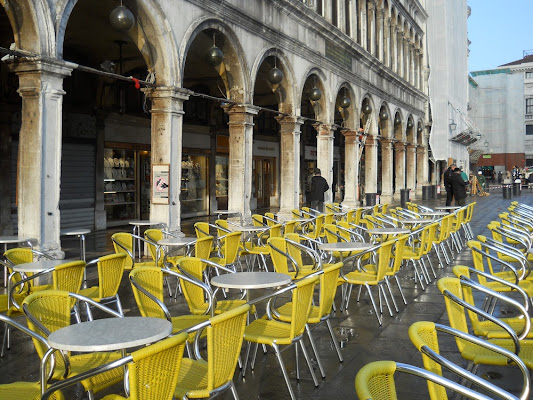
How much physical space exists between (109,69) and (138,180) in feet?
17.5

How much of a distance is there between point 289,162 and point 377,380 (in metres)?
13.2

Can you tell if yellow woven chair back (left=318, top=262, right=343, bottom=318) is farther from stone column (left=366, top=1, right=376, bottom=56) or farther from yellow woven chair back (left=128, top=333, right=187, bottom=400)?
stone column (left=366, top=1, right=376, bottom=56)

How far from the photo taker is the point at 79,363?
332cm

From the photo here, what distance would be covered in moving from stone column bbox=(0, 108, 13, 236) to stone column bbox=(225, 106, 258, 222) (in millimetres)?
5100

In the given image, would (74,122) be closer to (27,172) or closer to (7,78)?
(7,78)

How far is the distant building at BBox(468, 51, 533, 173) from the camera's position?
2355 inches

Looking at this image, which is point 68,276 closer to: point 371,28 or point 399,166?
point 371,28

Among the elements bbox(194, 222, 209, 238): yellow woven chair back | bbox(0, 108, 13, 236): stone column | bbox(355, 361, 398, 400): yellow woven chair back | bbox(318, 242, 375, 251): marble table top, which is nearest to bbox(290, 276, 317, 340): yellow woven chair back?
bbox(355, 361, 398, 400): yellow woven chair back

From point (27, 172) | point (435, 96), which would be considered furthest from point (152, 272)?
point (435, 96)

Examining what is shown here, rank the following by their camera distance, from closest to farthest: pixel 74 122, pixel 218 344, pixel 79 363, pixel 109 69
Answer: pixel 218 344, pixel 79 363, pixel 109 69, pixel 74 122

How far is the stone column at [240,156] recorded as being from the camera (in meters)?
12.6

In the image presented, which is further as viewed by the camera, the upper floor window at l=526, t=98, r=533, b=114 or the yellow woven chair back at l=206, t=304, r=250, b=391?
the upper floor window at l=526, t=98, r=533, b=114

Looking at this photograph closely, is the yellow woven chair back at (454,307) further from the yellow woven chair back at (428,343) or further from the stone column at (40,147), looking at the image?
the stone column at (40,147)

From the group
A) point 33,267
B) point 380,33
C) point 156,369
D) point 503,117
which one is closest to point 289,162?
point 33,267
